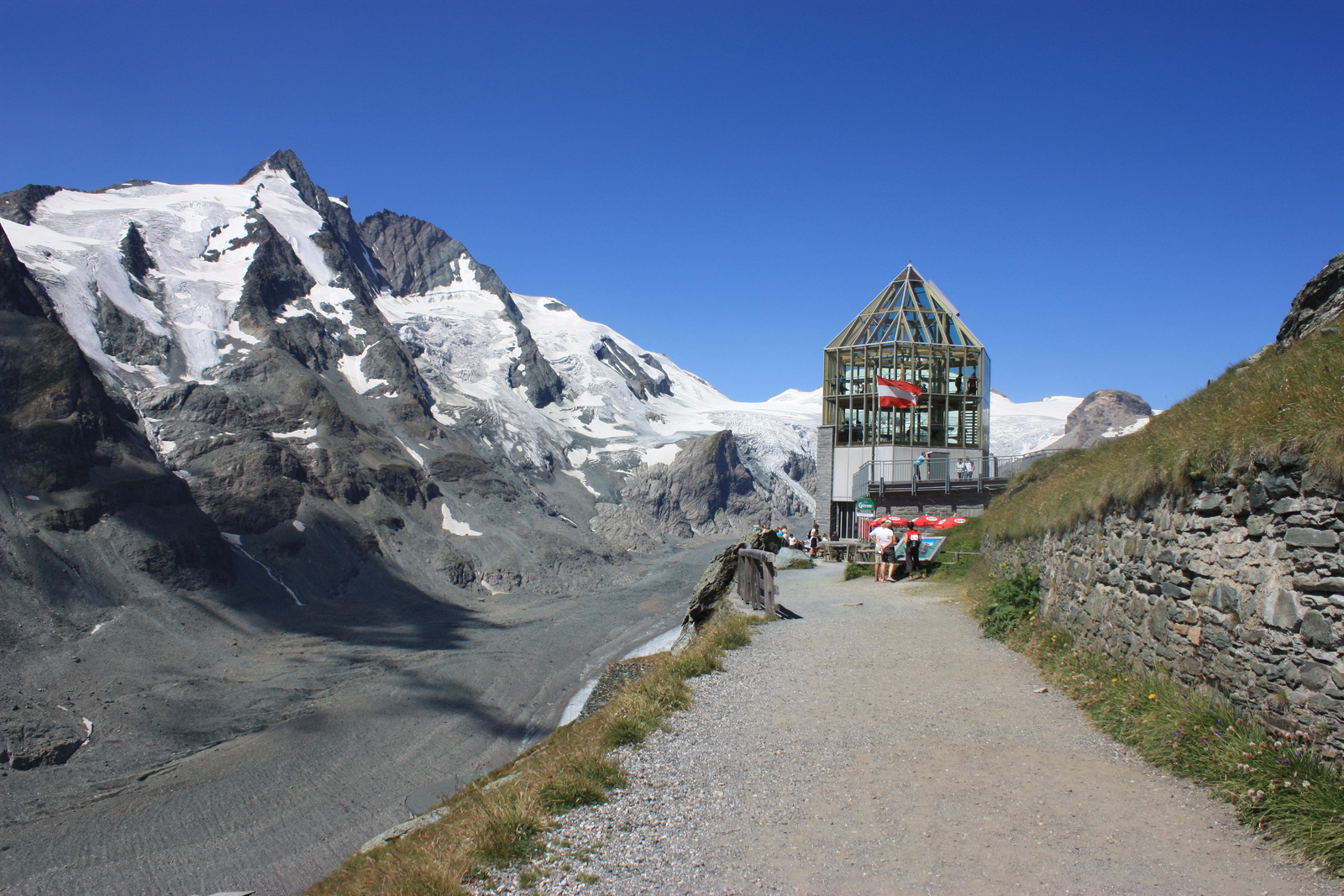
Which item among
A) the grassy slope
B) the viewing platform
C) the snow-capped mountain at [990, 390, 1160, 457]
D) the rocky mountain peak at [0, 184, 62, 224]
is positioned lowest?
the grassy slope

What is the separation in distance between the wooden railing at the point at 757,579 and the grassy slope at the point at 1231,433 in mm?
5261

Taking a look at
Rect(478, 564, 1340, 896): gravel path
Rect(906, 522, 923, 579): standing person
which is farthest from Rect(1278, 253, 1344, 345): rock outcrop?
Rect(906, 522, 923, 579): standing person

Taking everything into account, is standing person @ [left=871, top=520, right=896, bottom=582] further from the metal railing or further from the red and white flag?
the red and white flag

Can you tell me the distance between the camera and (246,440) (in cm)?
7794

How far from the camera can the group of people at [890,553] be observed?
20031mm

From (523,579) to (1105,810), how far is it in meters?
75.8

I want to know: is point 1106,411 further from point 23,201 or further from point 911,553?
point 23,201

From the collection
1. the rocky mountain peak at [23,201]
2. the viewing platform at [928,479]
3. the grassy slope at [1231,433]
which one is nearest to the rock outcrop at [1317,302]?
the grassy slope at [1231,433]

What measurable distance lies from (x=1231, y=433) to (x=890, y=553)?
14.1 m

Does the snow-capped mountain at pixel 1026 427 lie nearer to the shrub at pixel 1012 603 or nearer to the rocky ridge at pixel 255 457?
the rocky ridge at pixel 255 457

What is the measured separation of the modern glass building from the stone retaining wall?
27.5 metres

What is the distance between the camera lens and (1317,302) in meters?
9.78

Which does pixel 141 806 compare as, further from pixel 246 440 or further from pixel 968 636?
pixel 246 440

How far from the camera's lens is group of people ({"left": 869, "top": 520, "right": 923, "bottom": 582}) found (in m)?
20.0
